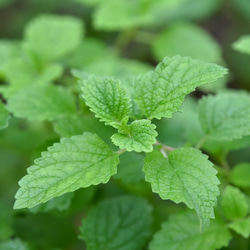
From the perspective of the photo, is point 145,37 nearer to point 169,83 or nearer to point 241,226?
point 169,83

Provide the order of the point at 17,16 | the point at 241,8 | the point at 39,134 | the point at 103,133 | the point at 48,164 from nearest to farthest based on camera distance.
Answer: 1. the point at 48,164
2. the point at 103,133
3. the point at 39,134
4. the point at 241,8
5. the point at 17,16

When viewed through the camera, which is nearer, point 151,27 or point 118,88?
point 118,88

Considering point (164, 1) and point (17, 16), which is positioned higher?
point (164, 1)

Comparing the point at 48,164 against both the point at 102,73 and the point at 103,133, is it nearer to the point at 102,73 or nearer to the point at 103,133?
the point at 103,133

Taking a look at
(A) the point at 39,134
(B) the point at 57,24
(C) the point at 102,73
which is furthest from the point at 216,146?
(B) the point at 57,24

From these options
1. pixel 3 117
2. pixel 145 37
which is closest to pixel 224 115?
pixel 3 117

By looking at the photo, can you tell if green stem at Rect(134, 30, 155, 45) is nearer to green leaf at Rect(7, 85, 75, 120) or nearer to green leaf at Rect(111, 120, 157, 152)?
green leaf at Rect(7, 85, 75, 120)

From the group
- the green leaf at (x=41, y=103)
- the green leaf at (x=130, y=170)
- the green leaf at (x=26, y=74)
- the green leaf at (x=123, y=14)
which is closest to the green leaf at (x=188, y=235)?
the green leaf at (x=130, y=170)

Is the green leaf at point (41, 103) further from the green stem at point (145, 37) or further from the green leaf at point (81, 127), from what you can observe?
the green stem at point (145, 37)
